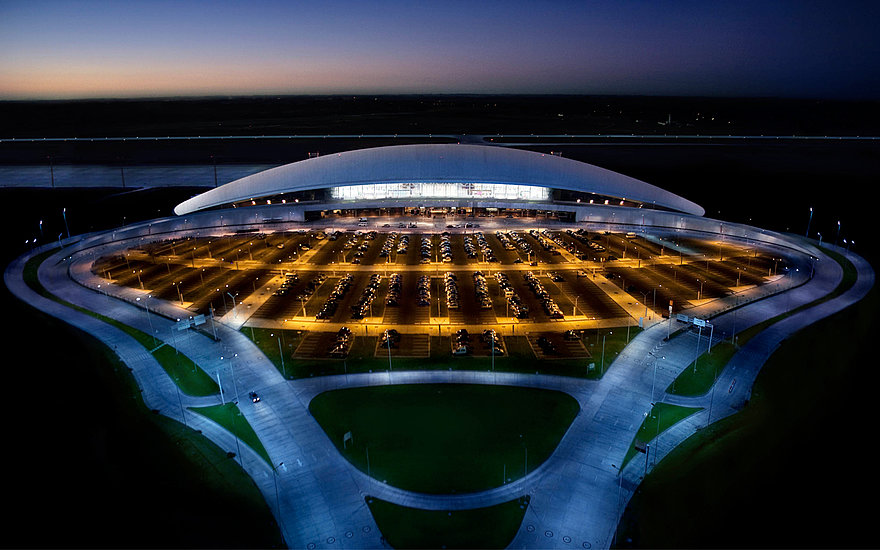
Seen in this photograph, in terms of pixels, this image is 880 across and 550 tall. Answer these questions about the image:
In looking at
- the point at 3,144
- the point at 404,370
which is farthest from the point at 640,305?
the point at 3,144

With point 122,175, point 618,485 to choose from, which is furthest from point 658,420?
point 122,175

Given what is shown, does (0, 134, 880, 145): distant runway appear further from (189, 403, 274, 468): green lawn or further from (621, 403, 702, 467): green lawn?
(189, 403, 274, 468): green lawn

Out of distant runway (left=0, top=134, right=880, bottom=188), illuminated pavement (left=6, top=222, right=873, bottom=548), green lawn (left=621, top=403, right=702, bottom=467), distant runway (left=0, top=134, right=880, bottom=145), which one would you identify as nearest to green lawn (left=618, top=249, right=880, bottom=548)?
illuminated pavement (left=6, top=222, right=873, bottom=548)

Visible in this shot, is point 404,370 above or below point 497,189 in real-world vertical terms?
below

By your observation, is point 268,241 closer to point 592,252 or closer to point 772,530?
point 592,252

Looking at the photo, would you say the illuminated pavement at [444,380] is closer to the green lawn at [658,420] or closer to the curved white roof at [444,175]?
the green lawn at [658,420]

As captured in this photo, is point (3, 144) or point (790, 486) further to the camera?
point (3, 144)
